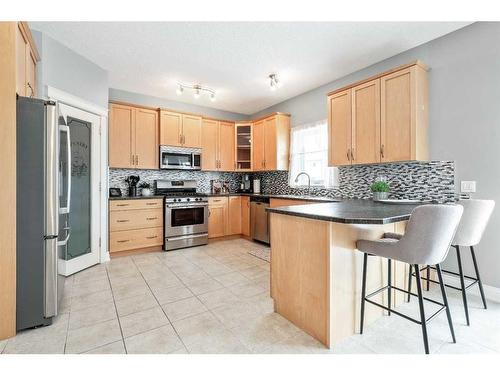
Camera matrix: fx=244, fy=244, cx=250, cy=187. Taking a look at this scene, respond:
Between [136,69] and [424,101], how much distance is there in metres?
3.68

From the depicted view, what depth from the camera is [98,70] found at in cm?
335

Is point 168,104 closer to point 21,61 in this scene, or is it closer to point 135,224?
point 135,224

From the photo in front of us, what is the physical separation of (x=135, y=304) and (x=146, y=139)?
2.86 metres

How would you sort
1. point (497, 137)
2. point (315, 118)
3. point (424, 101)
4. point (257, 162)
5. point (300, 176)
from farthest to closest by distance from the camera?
point (257, 162)
point (300, 176)
point (315, 118)
point (424, 101)
point (497, 137)

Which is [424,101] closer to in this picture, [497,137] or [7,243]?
[497,137]

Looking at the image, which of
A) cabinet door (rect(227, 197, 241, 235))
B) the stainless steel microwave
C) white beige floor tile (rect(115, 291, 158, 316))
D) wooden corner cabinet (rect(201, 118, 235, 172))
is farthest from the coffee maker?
white beige floor tile (rect(115, 291, 158, 316))

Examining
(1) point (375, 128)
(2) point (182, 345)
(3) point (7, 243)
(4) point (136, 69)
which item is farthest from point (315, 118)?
(3) point (7, 243)

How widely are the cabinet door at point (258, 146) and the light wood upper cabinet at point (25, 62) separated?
Answer: 3415 mm

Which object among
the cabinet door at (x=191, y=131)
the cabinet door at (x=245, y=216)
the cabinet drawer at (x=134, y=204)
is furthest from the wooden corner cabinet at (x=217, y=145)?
the cabinet drawer at (x=134, y=204)

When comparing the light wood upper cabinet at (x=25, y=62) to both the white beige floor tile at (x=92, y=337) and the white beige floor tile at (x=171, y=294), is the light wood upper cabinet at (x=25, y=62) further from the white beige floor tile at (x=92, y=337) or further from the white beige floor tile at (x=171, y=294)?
the white beige floor tile at (x=171, y=294)

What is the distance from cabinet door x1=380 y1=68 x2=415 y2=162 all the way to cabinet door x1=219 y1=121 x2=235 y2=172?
3.05m

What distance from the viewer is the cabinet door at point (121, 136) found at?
12.9ft

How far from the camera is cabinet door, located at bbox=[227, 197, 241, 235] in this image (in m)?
4.84
